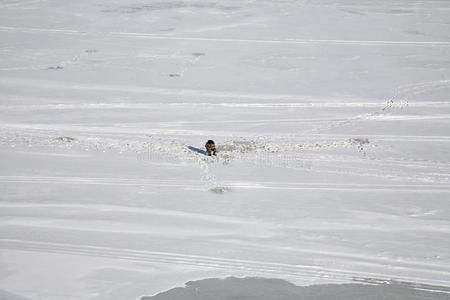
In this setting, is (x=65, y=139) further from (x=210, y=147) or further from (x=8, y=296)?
(x=8, y=296)

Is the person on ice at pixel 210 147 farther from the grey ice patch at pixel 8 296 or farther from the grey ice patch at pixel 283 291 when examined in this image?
the grey ice patch at pixel 8 296

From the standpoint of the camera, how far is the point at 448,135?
28.3ft

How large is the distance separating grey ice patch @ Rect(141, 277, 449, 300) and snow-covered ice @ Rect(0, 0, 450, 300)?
0.34 feet

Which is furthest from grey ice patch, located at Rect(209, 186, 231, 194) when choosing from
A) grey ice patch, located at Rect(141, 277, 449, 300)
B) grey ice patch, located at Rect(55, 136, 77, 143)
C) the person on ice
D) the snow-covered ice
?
grey ice patch, located at Rect(55, 136, 77, 143)

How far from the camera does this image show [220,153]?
802 centimetres

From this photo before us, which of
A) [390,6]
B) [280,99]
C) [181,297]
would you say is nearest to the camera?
[181,297]

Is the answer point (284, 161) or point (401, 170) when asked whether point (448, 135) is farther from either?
point (284, 161)

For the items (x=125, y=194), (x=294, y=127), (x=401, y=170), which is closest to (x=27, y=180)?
(x=125, y=194)

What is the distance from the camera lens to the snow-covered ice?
5.63 metres

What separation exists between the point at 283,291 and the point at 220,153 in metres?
3.11

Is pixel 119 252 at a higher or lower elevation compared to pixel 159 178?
lower

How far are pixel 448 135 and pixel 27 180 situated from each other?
576 centimetres

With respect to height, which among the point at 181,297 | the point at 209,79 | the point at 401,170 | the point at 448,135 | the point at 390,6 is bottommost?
the point at 181,297

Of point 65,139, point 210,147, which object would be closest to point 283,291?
point 210,147
